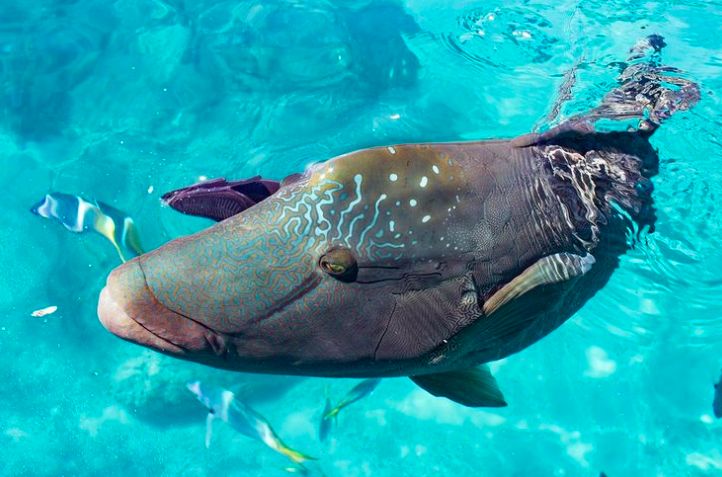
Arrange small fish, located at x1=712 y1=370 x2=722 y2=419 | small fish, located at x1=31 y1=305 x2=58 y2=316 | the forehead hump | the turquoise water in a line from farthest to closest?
small fish, located at x1=31 y1=305 x2=58 y2=316, the turquoise water, small fish, located at x1=712 y1=370 x2=722 y2=419, the forehead hump

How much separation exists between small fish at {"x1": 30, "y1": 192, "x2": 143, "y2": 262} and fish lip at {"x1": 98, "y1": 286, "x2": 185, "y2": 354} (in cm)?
354

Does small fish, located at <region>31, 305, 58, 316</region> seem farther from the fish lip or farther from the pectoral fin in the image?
the pectoral fin

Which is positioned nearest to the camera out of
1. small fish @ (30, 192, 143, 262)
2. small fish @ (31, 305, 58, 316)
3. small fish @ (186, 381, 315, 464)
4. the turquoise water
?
small fish @ (30, 192, 143, 262)

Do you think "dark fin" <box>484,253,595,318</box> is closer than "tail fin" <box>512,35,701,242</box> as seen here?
Yes

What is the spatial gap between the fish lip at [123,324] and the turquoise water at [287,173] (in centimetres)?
557

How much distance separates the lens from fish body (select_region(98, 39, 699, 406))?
67.2 inches

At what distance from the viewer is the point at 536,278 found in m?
1.97

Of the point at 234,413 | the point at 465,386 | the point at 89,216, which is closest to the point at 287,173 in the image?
the point at 89,216

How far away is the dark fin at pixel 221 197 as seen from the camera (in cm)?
197

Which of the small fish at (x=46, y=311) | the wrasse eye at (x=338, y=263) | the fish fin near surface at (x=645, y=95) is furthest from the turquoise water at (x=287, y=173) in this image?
the wrasse eye at (x=338, y=263)

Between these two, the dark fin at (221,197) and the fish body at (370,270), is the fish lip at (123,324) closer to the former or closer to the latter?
the fish body at (370,270)

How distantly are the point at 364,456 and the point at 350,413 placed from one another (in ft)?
2.25

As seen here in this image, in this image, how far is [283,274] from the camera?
1.73 meters

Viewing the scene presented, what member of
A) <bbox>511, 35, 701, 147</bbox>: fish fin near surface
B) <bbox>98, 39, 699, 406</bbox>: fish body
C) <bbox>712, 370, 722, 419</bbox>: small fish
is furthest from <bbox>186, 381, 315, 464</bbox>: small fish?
<bbox>712, 370, 722, 419</bbox>: small fish
